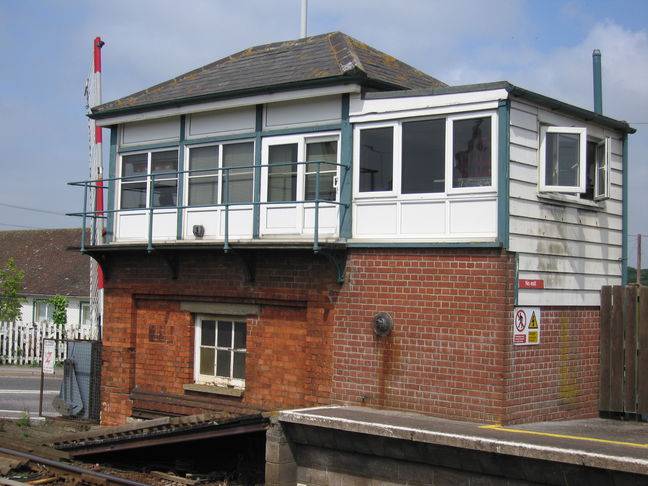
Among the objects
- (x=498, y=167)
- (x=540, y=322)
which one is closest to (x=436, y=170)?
(x=498, y=167)

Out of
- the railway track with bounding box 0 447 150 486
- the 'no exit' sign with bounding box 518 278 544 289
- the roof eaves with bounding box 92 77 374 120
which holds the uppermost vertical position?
the roof eaves with bounding box 92 77 374 120

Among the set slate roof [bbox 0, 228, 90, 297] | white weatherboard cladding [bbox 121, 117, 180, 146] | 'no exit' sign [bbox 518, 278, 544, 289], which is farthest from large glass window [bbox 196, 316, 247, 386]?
slate roof [bbox 0, 228, 90, 297]

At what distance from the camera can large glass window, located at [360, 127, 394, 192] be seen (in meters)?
11.5

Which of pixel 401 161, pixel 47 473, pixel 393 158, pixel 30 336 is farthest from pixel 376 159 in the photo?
pixel 30 336

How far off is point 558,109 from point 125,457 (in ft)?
28.7

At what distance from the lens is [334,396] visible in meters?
11.7

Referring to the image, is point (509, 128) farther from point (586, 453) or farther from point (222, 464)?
point (222, 464)

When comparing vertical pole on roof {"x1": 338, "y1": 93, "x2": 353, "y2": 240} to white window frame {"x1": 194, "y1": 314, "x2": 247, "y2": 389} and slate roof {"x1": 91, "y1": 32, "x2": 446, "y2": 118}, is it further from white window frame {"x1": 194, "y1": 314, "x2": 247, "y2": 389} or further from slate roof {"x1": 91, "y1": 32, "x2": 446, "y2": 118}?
white window frame {"x1": 194, "y1": 314, "x2": 247, "y2": 389}

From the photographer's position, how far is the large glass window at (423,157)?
1103 cm

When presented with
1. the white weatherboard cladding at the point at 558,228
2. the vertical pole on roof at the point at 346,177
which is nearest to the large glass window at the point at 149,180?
the vertical pole on roof at the point at 346,177

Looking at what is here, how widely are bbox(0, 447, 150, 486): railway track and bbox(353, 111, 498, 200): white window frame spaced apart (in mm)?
5296

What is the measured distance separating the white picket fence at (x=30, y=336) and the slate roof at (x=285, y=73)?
1540cm

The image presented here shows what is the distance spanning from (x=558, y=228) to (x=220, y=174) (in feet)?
18.5

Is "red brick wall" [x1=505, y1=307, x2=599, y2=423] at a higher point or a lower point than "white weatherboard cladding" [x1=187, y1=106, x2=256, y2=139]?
lower
